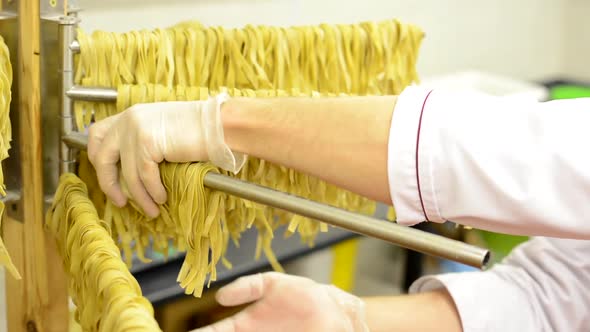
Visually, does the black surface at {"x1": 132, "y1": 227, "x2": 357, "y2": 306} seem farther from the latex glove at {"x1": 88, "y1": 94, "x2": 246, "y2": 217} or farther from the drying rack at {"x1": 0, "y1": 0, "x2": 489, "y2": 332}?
the latex glove at {"x1": 88, "y1": 94, "x2": 246, "y2": 217}

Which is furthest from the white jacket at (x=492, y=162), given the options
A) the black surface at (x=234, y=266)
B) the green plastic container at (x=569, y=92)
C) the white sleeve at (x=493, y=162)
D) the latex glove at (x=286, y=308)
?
the green plastic container at (x=569, y=92)

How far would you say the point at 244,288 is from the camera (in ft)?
2.67

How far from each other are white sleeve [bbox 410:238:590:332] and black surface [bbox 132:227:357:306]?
0.40 m

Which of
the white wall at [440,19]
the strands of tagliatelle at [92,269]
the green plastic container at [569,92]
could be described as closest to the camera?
the strands of tagliatelle at [92,269]

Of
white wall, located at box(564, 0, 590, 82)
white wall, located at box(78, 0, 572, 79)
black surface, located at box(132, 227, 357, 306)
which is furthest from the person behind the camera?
white wall, located at box(564, 0, 590, 82)

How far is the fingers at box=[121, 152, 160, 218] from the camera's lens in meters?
0.86

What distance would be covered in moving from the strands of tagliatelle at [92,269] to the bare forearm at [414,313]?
380mm

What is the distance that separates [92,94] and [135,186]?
125mm

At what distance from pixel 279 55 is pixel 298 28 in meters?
0.05

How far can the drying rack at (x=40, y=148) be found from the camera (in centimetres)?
86

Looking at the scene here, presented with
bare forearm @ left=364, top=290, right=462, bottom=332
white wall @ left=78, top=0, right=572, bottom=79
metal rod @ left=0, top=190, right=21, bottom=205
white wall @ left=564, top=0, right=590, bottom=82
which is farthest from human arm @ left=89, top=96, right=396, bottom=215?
white wall @ left=564, top=0, right=590, bottom=82

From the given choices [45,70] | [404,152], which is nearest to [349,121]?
[404,152]

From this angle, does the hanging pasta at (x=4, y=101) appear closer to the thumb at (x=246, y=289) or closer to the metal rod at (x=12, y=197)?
the metal rod at (x=12, y=197)

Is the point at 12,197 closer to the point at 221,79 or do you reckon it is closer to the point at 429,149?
the point at 221,79
